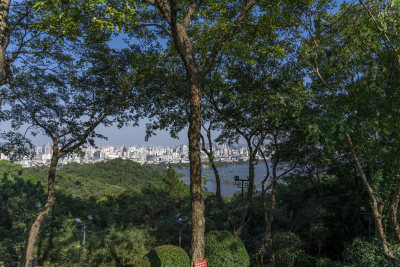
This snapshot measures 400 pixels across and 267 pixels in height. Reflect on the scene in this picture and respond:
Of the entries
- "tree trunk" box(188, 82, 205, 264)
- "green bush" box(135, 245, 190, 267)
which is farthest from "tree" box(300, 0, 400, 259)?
"green bush" box(135, 245, 190, 267)

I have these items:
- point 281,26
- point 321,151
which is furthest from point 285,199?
point 281,26

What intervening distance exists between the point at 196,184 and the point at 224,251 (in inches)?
121

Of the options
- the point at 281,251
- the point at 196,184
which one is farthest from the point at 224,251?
the point at 196,184

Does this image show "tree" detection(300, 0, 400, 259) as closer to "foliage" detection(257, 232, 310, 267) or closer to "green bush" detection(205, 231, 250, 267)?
"foliage" detection(257, 232, 310, 267)

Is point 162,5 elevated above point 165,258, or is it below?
above

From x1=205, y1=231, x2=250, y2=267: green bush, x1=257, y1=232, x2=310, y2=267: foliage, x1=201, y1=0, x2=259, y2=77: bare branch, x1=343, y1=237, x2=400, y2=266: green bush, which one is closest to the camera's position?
x1=201, y1=0, x2=259, y2=77: bare branch

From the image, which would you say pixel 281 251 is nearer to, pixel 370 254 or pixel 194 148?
pixel 370 254

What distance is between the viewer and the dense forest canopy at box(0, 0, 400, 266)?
4.70m

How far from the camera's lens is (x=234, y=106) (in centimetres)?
893

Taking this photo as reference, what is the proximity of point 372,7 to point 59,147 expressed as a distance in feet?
29.1

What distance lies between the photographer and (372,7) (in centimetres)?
525

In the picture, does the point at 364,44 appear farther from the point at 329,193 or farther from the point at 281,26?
the point at 329,193

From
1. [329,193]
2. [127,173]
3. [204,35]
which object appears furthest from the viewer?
[127,173]

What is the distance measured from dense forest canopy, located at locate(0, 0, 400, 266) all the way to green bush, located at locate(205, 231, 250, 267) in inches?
1.4
